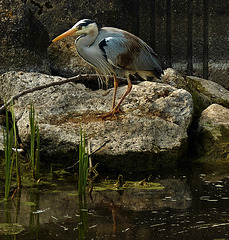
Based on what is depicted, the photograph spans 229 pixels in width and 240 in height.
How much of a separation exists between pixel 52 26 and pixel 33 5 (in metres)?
0.41

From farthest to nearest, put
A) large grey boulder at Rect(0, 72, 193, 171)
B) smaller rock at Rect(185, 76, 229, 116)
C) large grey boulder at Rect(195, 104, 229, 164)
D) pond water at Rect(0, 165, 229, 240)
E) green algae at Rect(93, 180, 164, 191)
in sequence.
→ smaller rock at Rect(185, 76, 229, 116), large grey boulder at Rect(195, 104, 229, 164), large grey boulder at Rect(0, 72, 193, 171), green algae at Rect(93, 180, 164, 191), pond water at Rect(0, 165, 229, 240)

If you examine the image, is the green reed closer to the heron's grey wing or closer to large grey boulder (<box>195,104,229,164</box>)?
large grey boulder (<box>195,104,229,164</box>)

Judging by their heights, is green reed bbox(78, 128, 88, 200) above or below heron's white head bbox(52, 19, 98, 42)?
below

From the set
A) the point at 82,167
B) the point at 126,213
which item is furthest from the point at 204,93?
the point at 126,213

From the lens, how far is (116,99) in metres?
7.06

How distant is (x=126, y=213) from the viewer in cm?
440

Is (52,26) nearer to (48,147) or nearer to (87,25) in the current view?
(87,25)

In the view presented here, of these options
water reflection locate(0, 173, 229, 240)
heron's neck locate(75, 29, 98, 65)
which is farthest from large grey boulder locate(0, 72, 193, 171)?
water reflection locate(0, 173, 229, 240)

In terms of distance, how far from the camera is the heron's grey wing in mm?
6590

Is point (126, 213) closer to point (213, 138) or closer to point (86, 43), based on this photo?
point (213, 138)

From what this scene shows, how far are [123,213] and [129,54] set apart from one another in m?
2.66

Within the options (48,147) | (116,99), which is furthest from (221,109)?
(48,147)

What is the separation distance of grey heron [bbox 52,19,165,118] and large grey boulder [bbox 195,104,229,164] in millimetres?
803

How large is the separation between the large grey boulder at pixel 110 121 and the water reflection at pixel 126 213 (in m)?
0.72
